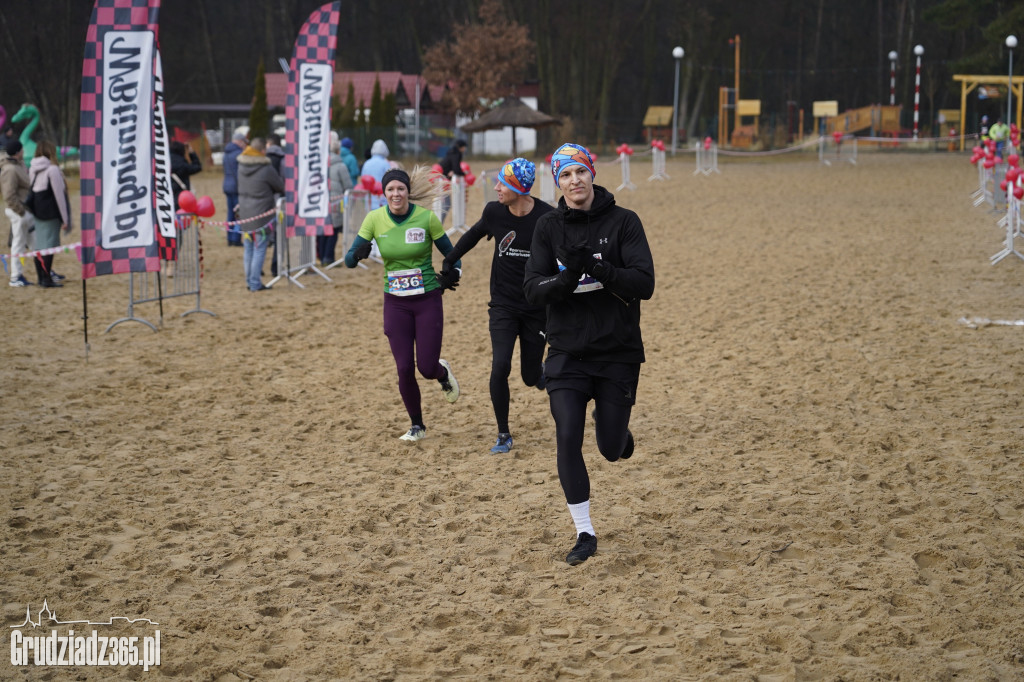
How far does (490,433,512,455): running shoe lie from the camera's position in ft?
24.6

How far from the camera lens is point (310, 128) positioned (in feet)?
46.1

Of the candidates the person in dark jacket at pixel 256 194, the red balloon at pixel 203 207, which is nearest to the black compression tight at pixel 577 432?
the red balloon at pixel 203 207

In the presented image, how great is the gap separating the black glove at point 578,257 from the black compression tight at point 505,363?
7.61ft

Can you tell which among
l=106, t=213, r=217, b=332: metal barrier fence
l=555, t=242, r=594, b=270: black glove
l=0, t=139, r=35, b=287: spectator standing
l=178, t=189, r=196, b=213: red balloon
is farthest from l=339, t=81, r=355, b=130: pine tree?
l=555, t=242, r=594, b=270: black glove

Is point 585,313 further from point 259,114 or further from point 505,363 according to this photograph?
point 259,114

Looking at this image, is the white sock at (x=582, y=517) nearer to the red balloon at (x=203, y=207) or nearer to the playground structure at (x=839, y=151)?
the red balloon at (x=203, y=207)

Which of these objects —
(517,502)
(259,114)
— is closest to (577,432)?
(517,502)

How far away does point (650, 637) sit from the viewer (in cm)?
461

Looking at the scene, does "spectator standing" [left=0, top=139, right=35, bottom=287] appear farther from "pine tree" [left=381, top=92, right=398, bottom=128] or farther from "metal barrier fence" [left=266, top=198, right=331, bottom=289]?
"pine tree" [left=381, top=92, right=398, bottom=128]

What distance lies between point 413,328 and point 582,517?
8.01 ft

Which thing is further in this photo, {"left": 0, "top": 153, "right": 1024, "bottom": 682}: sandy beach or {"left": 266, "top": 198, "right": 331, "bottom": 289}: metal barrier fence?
{"left": 266, "top": 198, "right": 331, "bottom": 289}: metal barrier fence

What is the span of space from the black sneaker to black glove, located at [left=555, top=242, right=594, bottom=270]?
1498mm

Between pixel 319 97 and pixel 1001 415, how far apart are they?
949 cm

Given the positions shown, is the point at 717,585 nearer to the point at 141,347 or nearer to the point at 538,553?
the point at 538,553
